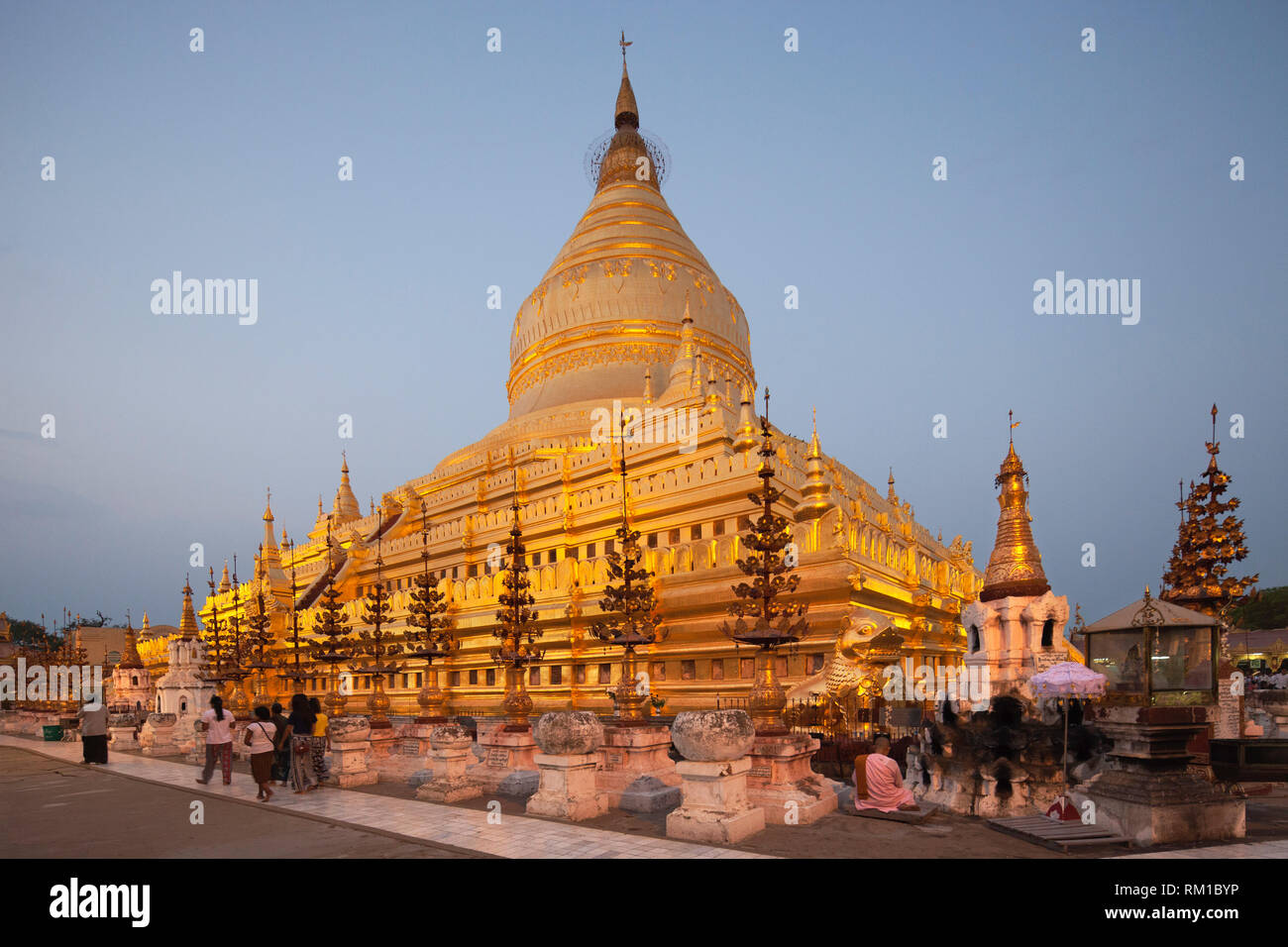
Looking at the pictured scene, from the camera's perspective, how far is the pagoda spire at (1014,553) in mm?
21609

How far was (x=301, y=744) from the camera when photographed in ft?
48.1

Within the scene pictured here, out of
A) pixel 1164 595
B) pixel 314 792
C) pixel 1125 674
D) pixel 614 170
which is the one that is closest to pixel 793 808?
pixel 1125 674

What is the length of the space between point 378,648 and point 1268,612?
284 ft

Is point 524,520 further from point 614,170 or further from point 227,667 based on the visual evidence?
point 614,170

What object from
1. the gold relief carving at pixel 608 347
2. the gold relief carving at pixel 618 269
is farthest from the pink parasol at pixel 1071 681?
the gold relief carving at pixel 618 269

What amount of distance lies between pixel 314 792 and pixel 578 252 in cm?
3538

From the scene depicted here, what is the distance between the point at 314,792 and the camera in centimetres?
1464

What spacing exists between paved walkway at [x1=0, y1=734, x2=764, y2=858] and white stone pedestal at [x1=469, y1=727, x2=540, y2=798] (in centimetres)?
134

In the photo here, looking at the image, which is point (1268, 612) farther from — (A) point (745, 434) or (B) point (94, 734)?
(B) point (94, 734)

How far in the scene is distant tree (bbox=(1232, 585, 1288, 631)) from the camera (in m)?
70.7

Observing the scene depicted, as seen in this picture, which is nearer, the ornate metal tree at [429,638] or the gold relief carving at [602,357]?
the ornate metal tree at [429,638]

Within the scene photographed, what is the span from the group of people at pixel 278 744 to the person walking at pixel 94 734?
7.14m

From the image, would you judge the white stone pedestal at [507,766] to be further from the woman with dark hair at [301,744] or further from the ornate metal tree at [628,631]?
the woman with dark hair at [301,744]
